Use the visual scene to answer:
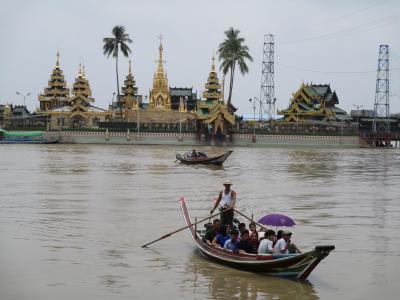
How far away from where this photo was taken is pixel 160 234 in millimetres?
18172

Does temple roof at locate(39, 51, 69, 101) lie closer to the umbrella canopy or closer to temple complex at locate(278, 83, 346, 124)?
temple complex at locate(278, 83, 346, 124)

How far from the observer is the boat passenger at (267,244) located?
1324cm

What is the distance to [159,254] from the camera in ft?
51.3

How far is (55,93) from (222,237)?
9695 cm

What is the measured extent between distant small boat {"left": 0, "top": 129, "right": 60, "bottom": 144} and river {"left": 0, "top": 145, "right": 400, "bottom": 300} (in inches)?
2050

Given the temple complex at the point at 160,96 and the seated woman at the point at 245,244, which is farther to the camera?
the temple complex at the point at 160,96

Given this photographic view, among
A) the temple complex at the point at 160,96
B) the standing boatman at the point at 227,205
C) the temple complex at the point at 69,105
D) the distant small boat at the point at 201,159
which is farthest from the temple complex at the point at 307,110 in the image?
the standing boatman at the point at 227,205

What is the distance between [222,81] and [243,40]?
8.17 m

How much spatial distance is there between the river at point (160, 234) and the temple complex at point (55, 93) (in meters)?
73.4

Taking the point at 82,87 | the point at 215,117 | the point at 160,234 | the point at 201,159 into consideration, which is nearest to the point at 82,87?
the point at 82,87

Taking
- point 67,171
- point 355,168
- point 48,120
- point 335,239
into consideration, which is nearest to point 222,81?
point 48,120

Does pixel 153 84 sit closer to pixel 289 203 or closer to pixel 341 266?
pixel 289 203

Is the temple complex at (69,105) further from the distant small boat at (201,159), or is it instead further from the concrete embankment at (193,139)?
the distant small boat at (201,159)

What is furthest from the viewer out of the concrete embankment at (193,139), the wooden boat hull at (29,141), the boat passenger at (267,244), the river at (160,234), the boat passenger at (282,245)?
the concrete embankment at (193,139)
